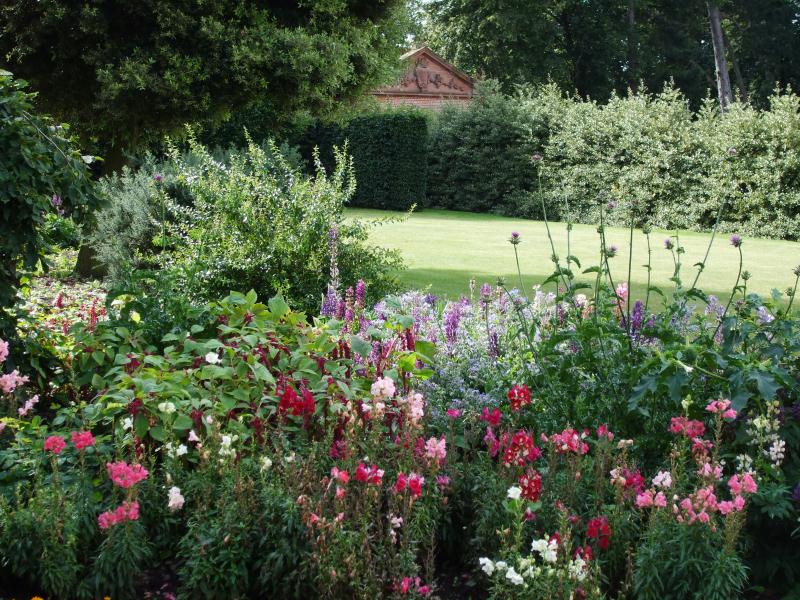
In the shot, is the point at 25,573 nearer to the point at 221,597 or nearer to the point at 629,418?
the point at 221,597

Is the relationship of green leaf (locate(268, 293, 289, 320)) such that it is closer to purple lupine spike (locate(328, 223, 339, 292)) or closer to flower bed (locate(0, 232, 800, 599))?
flower bed (locate(0, 232, 800, 599))

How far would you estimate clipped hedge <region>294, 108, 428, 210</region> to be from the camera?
2086cm

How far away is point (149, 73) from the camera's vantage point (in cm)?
786

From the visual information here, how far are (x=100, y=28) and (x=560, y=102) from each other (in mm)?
15240

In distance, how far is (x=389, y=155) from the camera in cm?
2095

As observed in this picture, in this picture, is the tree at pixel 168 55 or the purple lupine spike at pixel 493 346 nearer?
the purple lupine spike at pixel 493 346

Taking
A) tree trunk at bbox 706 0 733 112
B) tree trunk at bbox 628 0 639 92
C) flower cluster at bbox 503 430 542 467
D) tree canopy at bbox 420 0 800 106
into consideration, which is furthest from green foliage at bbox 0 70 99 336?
tree trunk at bbox 628 0 639 92

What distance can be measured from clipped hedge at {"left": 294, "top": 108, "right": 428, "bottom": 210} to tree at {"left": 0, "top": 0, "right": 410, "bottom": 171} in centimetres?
1184

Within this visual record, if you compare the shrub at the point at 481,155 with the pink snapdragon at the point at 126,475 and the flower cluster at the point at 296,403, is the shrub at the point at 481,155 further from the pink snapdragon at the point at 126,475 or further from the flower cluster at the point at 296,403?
the pink snapdragon at the point at 126,475

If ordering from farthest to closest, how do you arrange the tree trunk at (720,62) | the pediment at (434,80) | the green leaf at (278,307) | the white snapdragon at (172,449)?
the pediment at (434,80) < the tree trunk at (720,62) < the green leaf at (278,307) < the white snapdragon at (172,449)

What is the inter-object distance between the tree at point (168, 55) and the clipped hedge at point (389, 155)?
38.9ft

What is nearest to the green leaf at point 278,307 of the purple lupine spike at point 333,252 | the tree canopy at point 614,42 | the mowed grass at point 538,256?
the purple lupine spike at point 333,252

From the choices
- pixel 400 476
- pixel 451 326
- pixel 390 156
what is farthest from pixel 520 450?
pixel 390 156

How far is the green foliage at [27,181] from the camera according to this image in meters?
3.36
